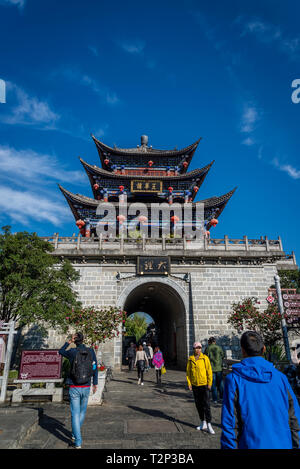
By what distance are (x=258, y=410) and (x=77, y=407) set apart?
309 cm

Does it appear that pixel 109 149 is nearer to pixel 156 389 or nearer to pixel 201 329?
pixel 201 329

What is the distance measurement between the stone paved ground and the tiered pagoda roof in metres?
13.3

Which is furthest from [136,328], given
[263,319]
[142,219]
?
[263,319]

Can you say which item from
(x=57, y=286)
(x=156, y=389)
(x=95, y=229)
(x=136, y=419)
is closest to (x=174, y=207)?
(x=95, y=229)

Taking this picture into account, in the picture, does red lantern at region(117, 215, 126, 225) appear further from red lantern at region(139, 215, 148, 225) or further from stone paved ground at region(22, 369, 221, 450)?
stone paved ground at region(22, 369, 221, 450)

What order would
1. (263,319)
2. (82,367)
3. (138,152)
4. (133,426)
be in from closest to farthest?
(82,367), (133,426), (263,319), (138,152)

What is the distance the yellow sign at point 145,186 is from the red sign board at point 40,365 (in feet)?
48.2

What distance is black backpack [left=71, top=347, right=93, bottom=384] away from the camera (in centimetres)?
405

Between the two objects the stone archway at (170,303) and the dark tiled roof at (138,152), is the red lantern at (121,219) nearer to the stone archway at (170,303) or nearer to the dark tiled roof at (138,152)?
the stone archway at (170,303)

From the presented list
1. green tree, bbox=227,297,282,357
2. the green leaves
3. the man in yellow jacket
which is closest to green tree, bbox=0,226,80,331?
the green leaves

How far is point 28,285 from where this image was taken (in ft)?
32.5

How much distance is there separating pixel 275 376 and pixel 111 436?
3696mm

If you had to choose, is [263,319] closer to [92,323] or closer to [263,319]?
[263,319]

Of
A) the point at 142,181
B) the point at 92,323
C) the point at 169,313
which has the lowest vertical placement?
the point at 92,323
